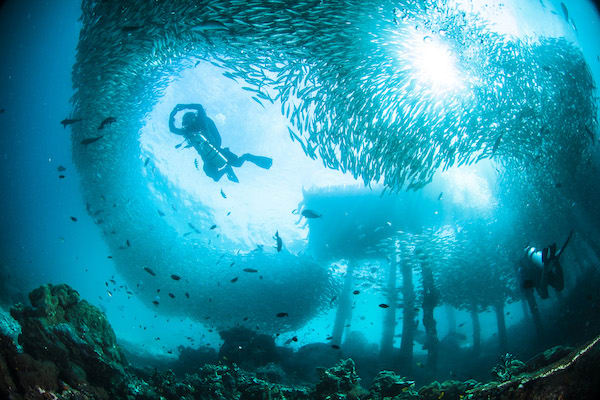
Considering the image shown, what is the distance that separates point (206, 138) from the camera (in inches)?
427

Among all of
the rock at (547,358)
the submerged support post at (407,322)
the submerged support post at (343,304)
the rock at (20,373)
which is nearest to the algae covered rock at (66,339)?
the rock at (20,373)

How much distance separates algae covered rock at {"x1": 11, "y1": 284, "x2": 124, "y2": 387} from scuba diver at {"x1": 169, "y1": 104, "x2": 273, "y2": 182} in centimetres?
662

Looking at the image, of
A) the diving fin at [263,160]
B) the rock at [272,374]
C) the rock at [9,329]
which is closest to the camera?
the rock at [9,329]

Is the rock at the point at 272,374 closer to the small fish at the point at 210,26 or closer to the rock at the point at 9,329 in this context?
the rock at the point at 9,329

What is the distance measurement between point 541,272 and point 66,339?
41.3 feet

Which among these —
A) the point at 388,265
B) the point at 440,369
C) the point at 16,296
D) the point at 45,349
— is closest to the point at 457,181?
the point at 388,265

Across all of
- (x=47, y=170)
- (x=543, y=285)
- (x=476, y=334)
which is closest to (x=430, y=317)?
(x=476, y=334)

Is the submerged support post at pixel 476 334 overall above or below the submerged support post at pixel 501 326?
below

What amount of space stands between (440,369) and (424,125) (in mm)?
17256

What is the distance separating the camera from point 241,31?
7168 mm

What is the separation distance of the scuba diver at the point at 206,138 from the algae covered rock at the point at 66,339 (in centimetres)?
662

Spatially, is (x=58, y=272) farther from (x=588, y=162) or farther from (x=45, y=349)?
(x=588, y=162)

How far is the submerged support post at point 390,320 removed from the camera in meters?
17.7

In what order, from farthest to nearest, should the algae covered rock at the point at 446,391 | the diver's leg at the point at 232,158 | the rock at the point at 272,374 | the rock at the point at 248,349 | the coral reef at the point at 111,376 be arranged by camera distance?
1. the rock at the point at 248,349
2. the diver's leg at the point at 232,158
3. the rock at the point at 272,374
4. the algae covered rock at the point at 446,391
5. the coral reef at the point at 111,376
